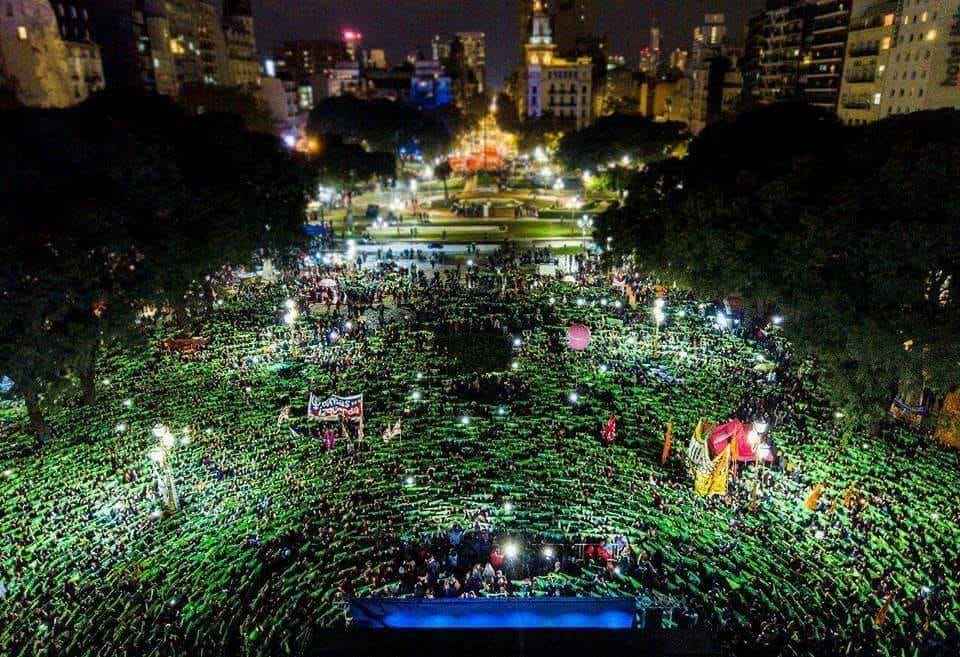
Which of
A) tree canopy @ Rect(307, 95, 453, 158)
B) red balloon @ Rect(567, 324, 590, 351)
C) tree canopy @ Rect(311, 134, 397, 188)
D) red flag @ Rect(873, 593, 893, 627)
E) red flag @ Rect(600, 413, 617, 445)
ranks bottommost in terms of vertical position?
red flag @ Rect(873, 593, 893, 627)

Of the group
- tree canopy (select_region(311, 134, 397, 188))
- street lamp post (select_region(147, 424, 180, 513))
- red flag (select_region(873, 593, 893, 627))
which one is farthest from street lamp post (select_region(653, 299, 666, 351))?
tree canopy (select_region(311, 134, 397, 188))

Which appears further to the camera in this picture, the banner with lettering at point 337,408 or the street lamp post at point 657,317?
the street lamp post at point 657,317

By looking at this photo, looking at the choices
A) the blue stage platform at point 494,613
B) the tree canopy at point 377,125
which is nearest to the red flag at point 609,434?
the blue stage platform at point 494,613

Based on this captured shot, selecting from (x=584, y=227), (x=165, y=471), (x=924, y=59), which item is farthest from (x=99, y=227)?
(x=924, y=59)

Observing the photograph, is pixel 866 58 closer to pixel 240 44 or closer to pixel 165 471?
pixel 165 471

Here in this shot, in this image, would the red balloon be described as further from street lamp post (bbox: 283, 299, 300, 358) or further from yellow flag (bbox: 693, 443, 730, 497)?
street lamp post (bbox: 283, 299, 300, 358)

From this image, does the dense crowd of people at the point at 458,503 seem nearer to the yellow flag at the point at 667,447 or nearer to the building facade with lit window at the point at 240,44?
the yellow flag at the point at 667,447
